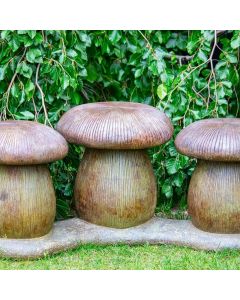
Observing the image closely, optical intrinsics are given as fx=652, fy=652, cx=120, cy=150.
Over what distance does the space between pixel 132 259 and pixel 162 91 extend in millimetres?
1325

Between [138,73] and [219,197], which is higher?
[138,73]

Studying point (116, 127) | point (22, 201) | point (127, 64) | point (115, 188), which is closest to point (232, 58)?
point (127, 64)

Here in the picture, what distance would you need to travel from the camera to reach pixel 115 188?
4105mm

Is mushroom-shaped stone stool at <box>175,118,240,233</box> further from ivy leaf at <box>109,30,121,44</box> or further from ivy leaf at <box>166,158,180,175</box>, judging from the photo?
ivy leaf at <box>109,30,121,44</box>

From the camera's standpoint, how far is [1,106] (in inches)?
185

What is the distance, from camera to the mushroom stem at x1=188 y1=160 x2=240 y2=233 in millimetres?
4020

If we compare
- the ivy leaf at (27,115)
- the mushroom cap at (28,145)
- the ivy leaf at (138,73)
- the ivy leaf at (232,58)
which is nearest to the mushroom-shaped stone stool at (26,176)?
the mushroom cap at (28,145)

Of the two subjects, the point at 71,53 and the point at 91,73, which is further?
the point at 91,73

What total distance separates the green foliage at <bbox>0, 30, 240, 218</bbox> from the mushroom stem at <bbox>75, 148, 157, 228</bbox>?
405 mm

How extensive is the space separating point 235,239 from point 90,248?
898 mm

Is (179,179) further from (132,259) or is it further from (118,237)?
(132,259)

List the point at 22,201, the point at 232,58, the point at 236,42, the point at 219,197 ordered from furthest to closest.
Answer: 1. the point at 232,58
2. the point at 236,42
3. the point at 219,197
4. the point at 22,201

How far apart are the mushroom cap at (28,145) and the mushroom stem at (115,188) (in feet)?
1.19

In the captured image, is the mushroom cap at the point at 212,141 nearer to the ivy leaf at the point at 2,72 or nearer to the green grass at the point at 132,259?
the green grass at the point at 132,259
